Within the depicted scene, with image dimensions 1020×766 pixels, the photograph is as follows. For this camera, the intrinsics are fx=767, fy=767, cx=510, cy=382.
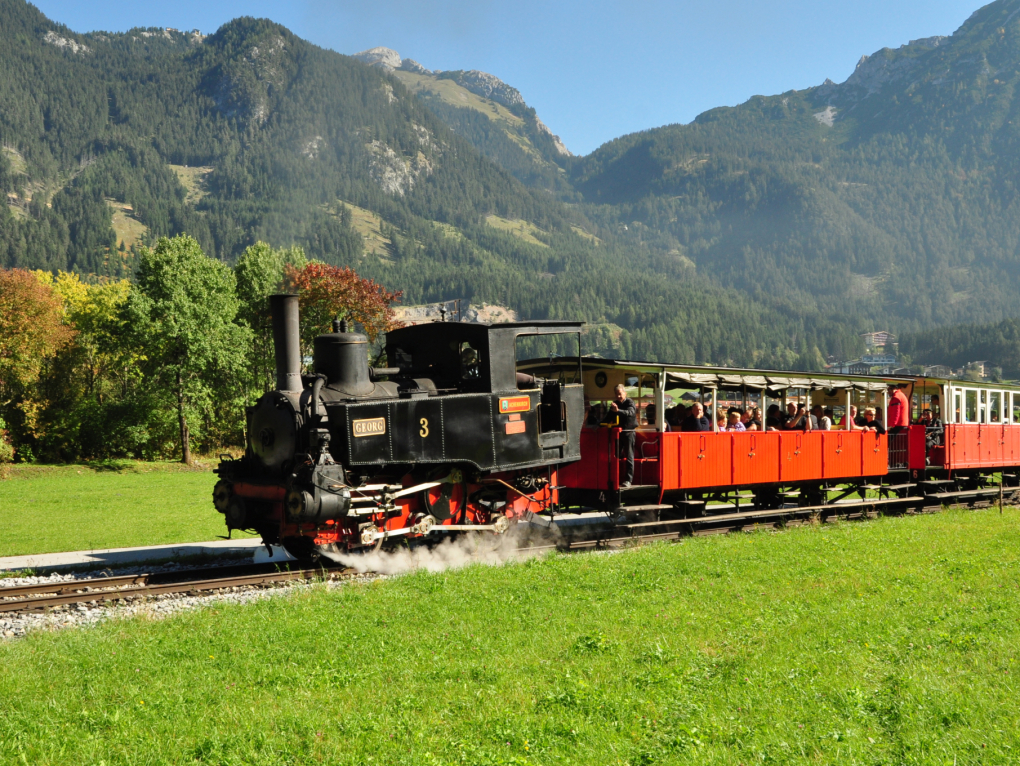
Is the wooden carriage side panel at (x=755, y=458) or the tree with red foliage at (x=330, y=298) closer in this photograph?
the wooden carriage side panel at (x=755, y=458)

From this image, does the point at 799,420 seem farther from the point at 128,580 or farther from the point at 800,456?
the point at 128,580

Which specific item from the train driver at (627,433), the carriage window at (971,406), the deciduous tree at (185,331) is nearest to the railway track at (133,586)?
the train driver at (627,433)

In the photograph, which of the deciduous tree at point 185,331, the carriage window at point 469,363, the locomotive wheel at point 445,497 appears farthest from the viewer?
the deciduous tree at point 185,331

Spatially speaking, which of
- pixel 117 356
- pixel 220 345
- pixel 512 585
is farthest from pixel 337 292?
pixel 512 585

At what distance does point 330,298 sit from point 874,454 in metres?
33.3

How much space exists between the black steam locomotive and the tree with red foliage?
3189cm

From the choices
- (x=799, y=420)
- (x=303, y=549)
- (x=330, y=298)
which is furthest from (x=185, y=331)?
(x=799, y=420)

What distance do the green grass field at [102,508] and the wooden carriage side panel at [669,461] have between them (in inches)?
398

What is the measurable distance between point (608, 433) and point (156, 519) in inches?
514

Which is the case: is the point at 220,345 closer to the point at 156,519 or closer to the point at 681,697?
the point at 156,519

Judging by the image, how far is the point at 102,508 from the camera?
907 inches

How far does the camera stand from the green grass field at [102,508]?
16953 millimetres

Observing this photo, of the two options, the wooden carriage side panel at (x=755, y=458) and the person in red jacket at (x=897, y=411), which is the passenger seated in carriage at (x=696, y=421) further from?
the person in red jacket at (x=897, y=411)

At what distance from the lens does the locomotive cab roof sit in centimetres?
1299
